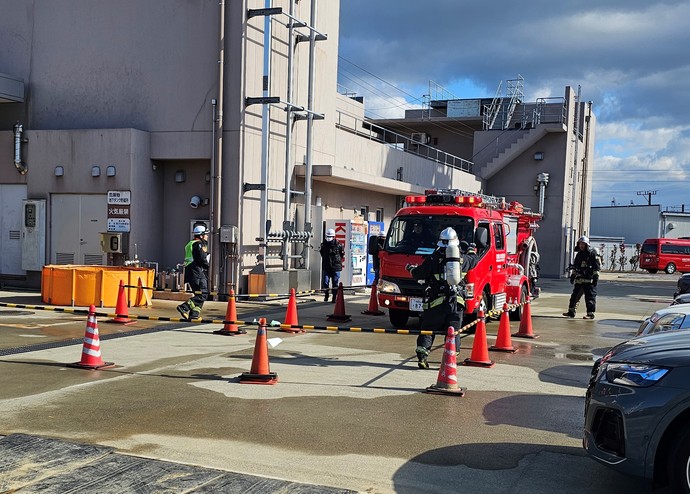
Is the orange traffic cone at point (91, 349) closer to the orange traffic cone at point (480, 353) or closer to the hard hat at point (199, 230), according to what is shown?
the hard hat at point (199, 230)

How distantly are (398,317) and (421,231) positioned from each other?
176 centimetres

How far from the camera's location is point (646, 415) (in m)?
4.66

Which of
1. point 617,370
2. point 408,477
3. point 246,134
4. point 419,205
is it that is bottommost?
point 408,477

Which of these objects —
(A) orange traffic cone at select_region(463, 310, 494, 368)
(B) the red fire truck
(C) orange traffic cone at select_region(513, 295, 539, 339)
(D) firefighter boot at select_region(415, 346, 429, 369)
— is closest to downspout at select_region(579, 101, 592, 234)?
(B) the red fire truck

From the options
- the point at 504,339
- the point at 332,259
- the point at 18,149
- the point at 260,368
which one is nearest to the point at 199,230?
the point at 332,259

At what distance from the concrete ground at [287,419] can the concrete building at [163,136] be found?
265 inches

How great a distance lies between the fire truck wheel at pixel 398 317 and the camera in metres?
13.8

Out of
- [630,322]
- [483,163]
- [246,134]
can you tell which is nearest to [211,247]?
[246,134]

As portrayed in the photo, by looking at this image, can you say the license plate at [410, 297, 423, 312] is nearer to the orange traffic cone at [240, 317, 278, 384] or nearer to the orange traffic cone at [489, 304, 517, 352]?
the orange traffic cone at [489, 304, 517, 352]

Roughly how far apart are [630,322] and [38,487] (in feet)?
50.1

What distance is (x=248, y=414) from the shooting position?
728cm

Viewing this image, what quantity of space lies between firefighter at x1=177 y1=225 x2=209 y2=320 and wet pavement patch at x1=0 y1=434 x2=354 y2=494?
26.1 ft

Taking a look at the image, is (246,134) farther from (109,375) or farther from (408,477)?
(408,477)

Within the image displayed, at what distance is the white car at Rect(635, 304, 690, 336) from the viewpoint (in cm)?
900
